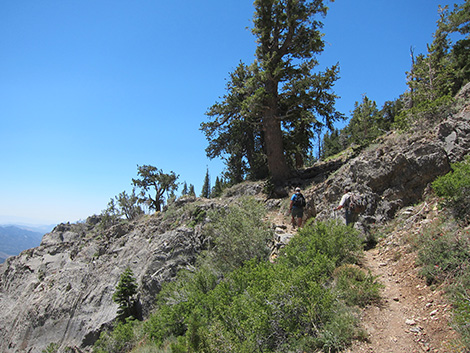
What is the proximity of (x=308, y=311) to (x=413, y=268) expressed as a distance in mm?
3087

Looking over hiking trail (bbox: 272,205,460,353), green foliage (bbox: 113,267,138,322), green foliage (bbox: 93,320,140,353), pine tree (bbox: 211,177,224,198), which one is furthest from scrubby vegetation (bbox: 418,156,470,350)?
pine tree (bbox: 211,177,224,198)

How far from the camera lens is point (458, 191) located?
18.5ft

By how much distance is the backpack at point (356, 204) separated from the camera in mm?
8664

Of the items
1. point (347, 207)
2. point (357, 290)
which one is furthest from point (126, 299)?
point (357, 290)

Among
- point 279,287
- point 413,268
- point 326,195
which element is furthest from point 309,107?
point 279,287

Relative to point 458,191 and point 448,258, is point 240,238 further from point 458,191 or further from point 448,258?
point 458,191

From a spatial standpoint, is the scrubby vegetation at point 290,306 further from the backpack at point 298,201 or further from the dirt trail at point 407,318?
the backpack at point 298,201

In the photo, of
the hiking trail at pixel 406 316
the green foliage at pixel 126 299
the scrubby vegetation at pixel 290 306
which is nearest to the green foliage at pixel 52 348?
the green foliage at pixel 126 299

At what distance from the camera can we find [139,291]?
47.6 feet

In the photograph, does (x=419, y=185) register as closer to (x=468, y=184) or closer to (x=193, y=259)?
(x=468, y=184)

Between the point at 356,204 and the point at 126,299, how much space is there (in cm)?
1265

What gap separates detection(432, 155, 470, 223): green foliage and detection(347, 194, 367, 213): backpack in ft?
9.15

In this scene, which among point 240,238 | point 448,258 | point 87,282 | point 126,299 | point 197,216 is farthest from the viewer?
point 87,282

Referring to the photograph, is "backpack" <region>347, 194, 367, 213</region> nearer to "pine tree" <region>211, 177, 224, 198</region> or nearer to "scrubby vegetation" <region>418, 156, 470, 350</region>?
"scrubby vegetation" <region>418, 156, 470, 350</region>
